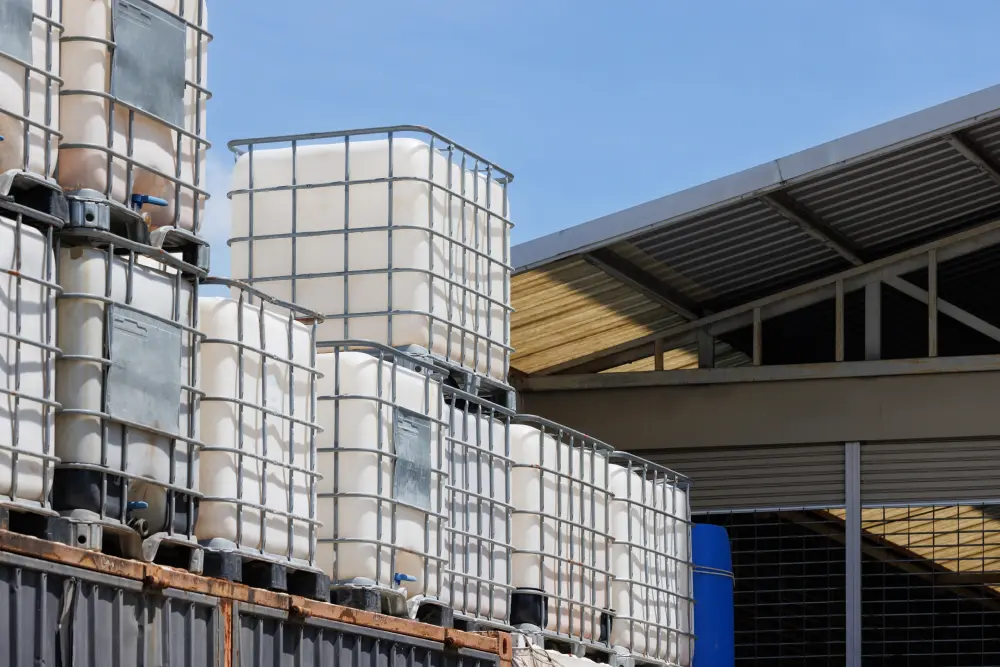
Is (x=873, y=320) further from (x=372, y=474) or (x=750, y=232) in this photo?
(x=372, y=474)

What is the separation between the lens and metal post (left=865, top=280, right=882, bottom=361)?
1928 centimetres

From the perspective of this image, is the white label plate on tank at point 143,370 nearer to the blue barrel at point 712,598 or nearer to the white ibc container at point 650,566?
the white ibc container at point 650,566

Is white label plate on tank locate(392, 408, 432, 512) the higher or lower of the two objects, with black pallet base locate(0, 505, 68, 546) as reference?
higher

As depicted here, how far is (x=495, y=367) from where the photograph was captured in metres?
12.8

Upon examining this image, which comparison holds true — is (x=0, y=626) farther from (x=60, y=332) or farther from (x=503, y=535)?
(x=503, y=535)

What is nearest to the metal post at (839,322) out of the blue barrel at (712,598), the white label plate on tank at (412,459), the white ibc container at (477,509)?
the blue barrel at (712,598)

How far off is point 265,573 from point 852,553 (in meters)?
10.6

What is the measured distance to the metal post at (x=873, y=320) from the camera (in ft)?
63.3

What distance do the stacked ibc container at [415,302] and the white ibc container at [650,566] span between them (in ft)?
6.04

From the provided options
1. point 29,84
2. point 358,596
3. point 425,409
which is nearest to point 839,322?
point 425,409

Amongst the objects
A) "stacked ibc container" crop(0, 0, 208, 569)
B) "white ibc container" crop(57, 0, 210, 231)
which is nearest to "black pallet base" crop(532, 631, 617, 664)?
"stacked ibc container" crop(0, 0, 208, 569)

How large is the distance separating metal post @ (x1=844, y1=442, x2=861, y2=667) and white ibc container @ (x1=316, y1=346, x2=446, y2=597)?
8.91 meters

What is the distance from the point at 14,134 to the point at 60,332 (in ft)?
2.91

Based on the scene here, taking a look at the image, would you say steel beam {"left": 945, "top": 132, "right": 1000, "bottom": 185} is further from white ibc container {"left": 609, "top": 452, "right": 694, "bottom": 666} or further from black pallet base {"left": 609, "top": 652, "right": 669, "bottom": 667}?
black pallet base {"left": 609, "top": 652, "right": 669, "bottom": 667}
